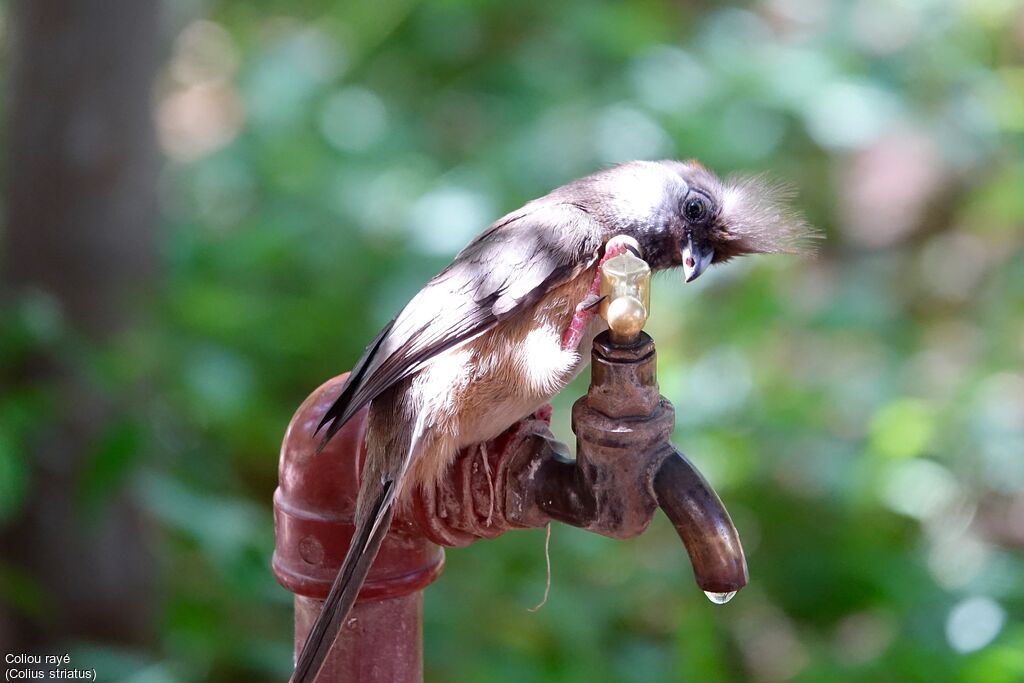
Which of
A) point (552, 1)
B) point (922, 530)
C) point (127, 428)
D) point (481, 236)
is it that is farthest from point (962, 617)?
point (552, 1)

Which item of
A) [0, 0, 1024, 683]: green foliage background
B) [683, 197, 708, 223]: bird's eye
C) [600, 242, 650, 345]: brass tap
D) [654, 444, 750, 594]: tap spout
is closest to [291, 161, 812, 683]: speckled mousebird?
[683, 197, 708, 223]: bird's eye

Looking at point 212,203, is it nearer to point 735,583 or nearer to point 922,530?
point 922,530

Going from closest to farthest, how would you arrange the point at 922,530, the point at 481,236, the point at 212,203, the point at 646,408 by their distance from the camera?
the point at 646,408 → the point at 481,236 → the point at 922,530 → the point at 212,203

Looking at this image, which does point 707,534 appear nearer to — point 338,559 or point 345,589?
point 345,589

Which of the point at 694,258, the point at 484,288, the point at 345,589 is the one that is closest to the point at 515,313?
the point at 484,288

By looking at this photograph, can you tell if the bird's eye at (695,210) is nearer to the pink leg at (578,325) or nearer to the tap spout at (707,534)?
the pink leg at (578,325)
